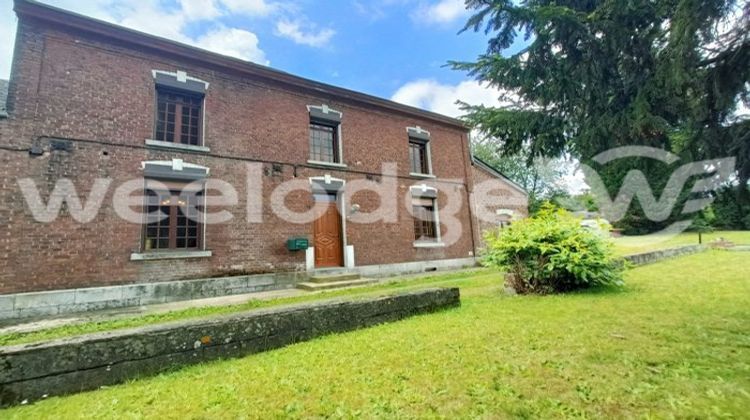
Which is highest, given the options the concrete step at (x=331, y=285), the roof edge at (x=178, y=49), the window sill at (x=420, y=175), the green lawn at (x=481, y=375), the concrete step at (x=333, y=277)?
the roof edge at (x=178, y=49)

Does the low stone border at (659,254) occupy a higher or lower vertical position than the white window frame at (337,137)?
lower

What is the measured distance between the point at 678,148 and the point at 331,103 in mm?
9565

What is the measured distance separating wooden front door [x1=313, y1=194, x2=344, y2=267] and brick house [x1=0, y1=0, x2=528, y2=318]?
1.5 inches

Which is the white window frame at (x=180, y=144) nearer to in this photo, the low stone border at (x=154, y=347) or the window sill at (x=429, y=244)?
the low stone border at (x=154, y=347)

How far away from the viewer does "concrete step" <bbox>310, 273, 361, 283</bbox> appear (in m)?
9.35

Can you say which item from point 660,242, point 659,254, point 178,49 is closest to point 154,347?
point 178,49

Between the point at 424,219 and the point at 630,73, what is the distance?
993cm

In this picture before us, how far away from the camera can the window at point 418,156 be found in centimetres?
1345

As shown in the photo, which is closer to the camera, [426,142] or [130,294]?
[130,294]

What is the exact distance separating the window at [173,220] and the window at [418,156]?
7.96m

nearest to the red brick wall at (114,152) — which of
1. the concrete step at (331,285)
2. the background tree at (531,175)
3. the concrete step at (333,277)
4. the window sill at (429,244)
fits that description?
the concrete step at (333,277)

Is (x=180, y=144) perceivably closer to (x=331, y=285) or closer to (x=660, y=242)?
(x=331, y=285)

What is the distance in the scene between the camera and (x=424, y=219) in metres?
13.1

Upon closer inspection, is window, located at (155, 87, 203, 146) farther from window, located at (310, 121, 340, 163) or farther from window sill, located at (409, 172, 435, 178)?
window sill, located at (409, 172, 435, 178)
